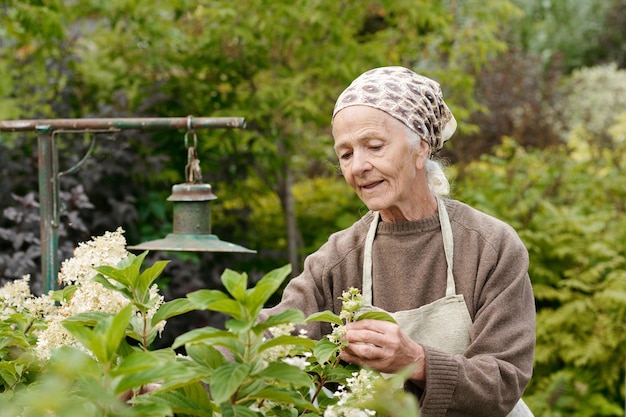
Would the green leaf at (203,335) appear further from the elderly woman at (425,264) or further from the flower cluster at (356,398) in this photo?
the elderly woman at (425,264)

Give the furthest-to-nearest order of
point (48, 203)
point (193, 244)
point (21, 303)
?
1. point (48, 203)
2. point (193, 244)
3. point (21, 303)

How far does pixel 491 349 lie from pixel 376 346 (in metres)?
0.44

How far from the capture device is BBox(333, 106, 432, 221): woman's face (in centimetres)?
214

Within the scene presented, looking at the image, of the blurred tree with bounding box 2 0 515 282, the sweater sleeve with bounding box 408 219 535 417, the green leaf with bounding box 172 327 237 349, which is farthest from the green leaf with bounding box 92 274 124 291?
the blurred tree with bounding box 2 0 515 282

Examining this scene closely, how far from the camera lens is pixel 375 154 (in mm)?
2150

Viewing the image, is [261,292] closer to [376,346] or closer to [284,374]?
[284,374]

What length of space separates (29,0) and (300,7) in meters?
1.47

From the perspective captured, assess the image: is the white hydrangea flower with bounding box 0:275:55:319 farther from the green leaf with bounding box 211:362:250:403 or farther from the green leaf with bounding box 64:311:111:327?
the green leaf with bounding box 211:362:250:403

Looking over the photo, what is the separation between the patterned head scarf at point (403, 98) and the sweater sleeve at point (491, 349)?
32 cm

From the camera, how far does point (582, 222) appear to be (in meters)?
5.57

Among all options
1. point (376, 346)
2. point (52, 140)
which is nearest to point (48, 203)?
point (52, 140)

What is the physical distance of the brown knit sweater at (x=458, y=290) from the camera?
6.54 ft

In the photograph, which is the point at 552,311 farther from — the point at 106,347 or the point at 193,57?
the point at 106,347

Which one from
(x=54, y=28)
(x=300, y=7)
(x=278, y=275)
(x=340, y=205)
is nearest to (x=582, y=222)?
(x=340, y=205)
